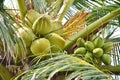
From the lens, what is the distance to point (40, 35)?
2188mm

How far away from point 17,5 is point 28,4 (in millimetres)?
154

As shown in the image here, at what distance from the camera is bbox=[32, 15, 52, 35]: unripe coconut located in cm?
213

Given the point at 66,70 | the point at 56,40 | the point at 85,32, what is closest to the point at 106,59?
the point at 85,32

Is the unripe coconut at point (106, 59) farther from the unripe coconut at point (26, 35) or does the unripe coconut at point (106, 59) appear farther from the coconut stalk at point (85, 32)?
the unripe coconut at point (26, 35)

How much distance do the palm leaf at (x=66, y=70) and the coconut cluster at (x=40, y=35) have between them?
34cm

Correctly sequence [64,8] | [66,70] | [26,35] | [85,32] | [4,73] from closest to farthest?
[66,70] < [4,73] < [26,35] < [85,32] < [64,8]

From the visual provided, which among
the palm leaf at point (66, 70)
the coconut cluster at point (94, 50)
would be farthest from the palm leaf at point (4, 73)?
the coconut cluster at point (94, 50)

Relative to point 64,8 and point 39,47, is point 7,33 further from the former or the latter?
point 64,8

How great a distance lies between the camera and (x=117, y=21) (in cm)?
303

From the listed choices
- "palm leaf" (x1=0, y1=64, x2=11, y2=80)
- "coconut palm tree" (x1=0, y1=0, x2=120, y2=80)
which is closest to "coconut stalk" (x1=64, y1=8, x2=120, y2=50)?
"coconut palm tree" (x1=0, y1=0, x2=120, y2=80)

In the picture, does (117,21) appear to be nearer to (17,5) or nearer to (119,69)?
(119,69)

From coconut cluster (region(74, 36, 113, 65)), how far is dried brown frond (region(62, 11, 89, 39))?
5.1 inches

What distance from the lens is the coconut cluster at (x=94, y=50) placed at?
2.16 meters

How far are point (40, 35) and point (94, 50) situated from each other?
339 mm
